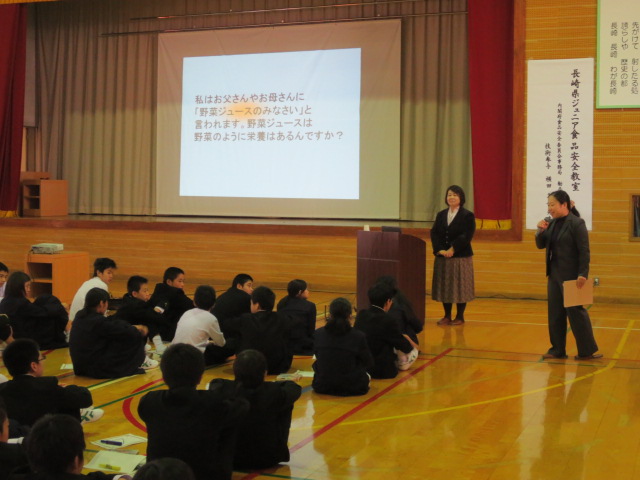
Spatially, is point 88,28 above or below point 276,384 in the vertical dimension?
above

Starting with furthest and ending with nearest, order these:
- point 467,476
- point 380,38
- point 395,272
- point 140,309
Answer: point 380,38 < point 395,272 < point 140,309 < point 467,476

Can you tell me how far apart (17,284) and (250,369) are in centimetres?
335

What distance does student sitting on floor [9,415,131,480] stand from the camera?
95.3 inches

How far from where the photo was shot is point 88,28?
13656 millimetres

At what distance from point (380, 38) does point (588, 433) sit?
822cm

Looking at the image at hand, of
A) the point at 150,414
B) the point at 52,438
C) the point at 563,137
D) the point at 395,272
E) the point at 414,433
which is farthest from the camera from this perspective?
the point at 563,137

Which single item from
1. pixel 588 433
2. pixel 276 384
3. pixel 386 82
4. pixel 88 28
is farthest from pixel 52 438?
pixel 88 28

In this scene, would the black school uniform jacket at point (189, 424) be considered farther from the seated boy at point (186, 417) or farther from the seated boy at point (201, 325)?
the seated boy at point (201, 325)

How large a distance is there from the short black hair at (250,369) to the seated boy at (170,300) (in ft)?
10.3

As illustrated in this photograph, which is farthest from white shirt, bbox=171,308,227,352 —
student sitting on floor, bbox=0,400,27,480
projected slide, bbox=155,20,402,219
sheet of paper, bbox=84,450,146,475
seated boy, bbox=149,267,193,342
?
projected slide, bbox=155,20,402,219

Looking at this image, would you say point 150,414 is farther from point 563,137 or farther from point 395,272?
point 563,137

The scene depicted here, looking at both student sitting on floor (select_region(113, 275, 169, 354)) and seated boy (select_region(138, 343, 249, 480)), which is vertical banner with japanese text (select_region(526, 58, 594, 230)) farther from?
seated boy (select_region(138, 343, 249, 480))

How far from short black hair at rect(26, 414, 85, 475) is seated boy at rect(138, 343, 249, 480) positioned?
0.84 m

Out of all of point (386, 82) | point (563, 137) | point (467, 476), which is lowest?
point (467, 476)
